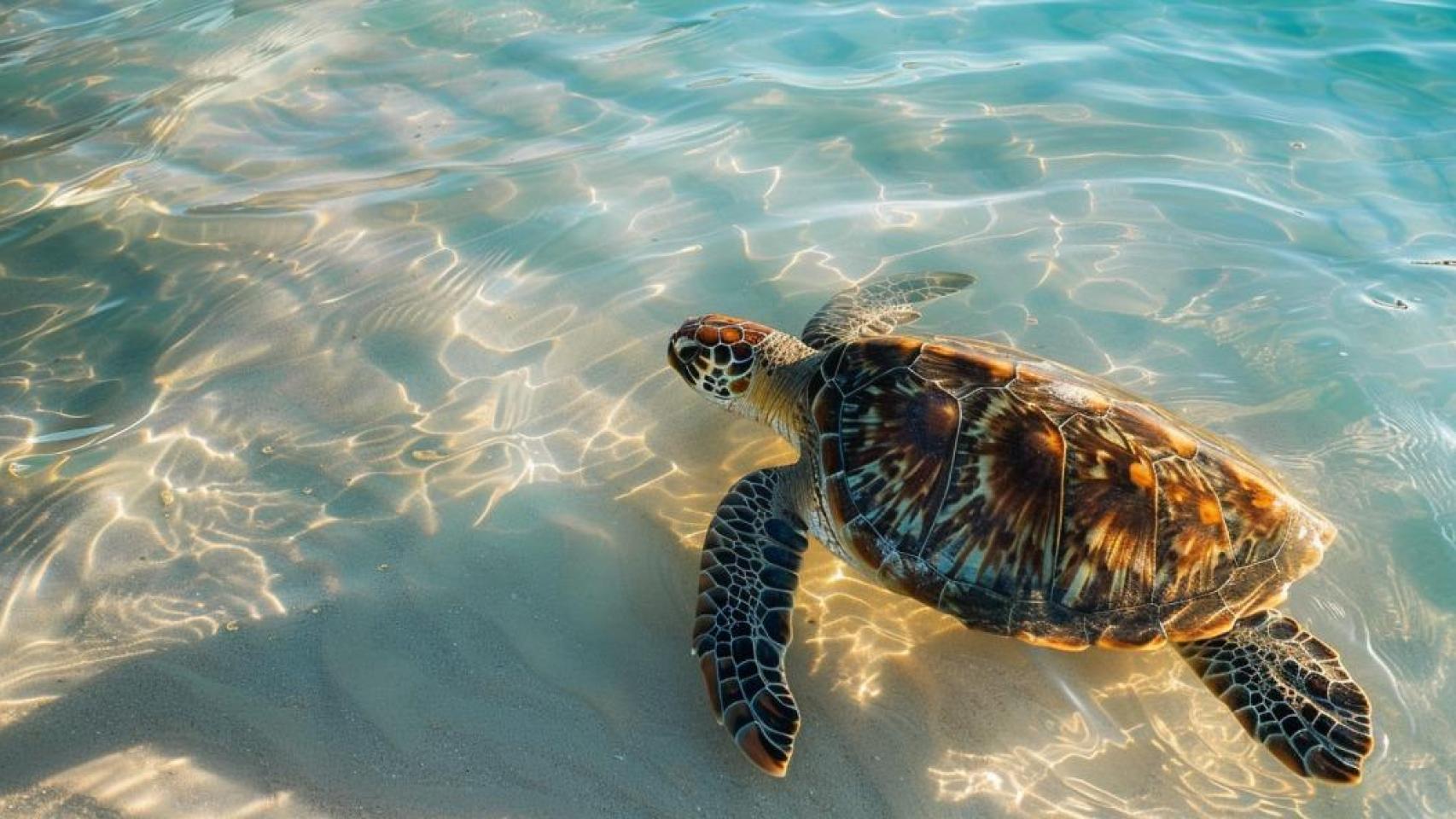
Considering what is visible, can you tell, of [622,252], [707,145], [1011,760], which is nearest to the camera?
[1011,760]

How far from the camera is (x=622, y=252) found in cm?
455

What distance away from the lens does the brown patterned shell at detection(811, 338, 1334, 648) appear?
261 centimetres

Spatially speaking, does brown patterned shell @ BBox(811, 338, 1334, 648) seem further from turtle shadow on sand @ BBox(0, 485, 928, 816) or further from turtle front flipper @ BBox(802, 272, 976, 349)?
turtle front flipper @ BBox(802, 272, 976, 349)

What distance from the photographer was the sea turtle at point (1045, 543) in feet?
8.28

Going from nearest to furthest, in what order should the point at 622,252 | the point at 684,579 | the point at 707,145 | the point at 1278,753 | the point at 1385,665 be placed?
the point at 1278,753
the point at 1385,665
the point at 684,579
the point at 622,252
the point at 707,145

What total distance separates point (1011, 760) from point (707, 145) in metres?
4.12

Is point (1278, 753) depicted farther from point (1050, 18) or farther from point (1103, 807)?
point (1050, 18)

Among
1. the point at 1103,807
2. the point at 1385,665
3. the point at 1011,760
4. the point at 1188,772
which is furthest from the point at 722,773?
the point at 1385,665

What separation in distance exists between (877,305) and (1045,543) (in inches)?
65.1

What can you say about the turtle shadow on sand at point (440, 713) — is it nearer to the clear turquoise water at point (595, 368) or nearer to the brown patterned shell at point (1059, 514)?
the clear turquoise water at point (595, 368)

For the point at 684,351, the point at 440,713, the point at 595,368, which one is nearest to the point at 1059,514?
the point at 684,351

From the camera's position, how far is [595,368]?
391 centimetres

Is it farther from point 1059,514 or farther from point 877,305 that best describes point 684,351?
point 1059,514

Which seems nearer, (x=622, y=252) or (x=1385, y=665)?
(x=1385, y=665)
